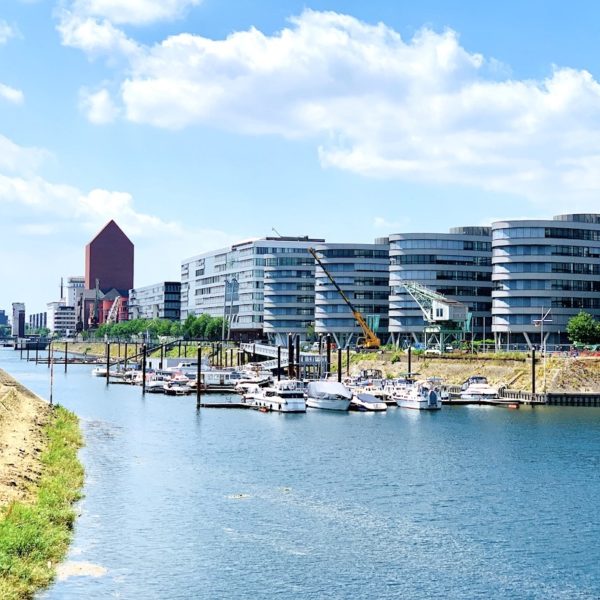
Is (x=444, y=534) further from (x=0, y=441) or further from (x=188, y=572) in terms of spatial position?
(x=0, y=441)

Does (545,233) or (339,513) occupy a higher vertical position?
(545,233)

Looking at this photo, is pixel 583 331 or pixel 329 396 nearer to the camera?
pixel 329 396

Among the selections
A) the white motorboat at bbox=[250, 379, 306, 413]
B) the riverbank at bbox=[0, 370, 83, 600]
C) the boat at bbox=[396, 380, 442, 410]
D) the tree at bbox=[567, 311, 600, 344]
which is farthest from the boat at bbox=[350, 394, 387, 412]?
the tree at bbox=[567, 311, 600, 344]

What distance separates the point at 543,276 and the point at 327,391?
69811 mm

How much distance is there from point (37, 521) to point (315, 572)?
1579 cm

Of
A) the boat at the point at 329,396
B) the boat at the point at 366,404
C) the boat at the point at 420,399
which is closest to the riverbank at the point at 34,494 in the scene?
the boat at the point at 329,396

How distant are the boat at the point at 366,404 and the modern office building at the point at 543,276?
60.4m

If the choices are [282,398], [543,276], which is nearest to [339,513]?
[282,398]

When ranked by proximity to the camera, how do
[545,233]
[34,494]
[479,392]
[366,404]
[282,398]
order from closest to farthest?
[34,494] < [282,398] < [366,404] < [479,392] < [545,233]

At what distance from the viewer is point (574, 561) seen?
54.4m

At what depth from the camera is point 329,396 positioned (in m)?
138

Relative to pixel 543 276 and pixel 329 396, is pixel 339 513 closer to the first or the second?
pixel 329 396

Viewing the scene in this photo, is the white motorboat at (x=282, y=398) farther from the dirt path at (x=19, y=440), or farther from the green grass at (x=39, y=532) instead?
the green grass at (x=39, y=532)

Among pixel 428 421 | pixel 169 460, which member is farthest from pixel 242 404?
pixel 169 460
